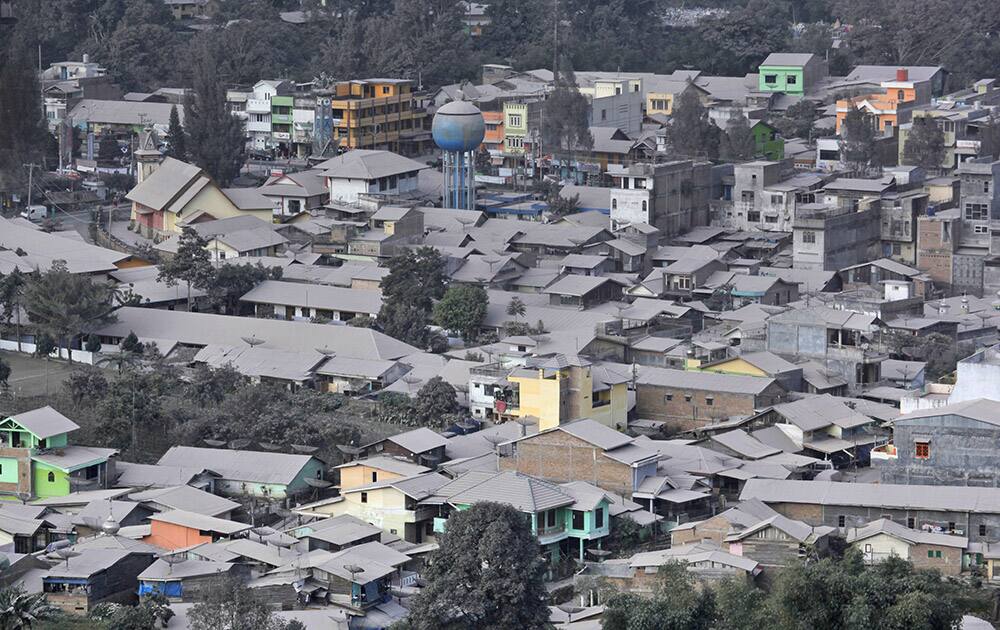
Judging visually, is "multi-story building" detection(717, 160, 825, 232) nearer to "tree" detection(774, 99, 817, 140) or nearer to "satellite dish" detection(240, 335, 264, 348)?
"tree" detection(774, 99, 817, 140)

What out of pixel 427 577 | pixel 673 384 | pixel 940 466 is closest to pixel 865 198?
pixel 673 384

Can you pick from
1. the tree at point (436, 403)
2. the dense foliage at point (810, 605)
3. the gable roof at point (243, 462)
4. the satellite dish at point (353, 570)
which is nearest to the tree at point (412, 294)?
the tree at point (436, 403)

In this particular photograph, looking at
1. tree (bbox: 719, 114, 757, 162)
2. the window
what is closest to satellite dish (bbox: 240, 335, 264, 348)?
the window

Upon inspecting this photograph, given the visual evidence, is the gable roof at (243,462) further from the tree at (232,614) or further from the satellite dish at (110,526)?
the tree at (232,614)

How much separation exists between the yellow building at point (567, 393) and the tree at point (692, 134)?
15.3 m

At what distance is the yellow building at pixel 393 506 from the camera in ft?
78.1

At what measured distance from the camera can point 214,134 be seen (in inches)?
1651

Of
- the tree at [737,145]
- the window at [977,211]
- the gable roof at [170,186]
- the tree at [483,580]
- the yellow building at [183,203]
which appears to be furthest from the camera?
the tree at [737,145]

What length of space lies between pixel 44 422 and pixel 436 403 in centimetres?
519

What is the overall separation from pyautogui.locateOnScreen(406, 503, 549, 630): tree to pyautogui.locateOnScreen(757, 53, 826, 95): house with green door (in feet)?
100

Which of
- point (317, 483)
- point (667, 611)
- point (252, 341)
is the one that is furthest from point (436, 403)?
point (667, 611)

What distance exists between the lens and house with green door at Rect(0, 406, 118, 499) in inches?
976

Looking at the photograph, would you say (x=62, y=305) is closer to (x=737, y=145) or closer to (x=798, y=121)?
(x=737, y=145)

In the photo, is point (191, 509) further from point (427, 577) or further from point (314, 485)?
point (427, 577)
